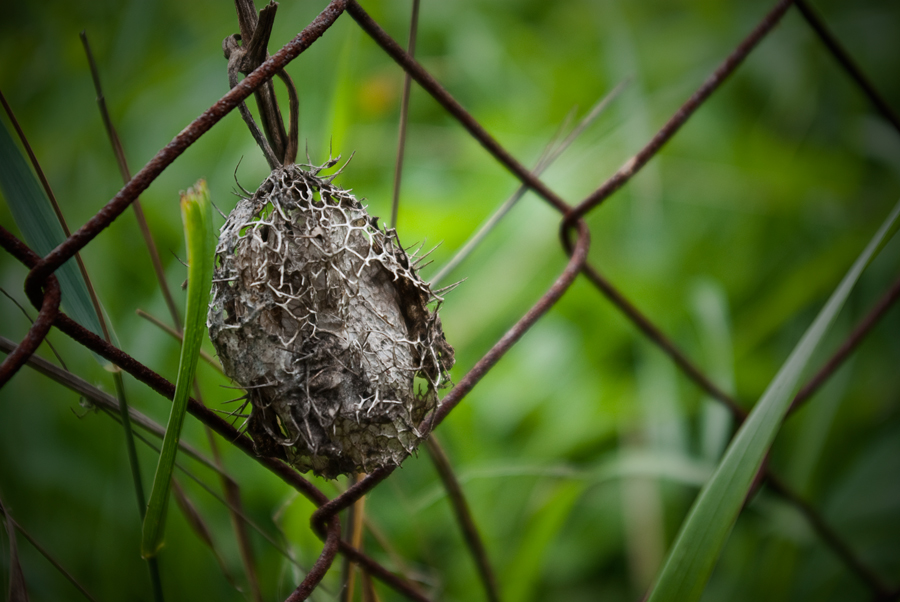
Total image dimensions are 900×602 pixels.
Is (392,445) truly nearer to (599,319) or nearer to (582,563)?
(582,563)

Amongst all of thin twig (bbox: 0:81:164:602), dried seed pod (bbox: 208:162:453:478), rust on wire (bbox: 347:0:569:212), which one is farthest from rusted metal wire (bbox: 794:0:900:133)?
thin twig (bbox: 0:81:164:602)

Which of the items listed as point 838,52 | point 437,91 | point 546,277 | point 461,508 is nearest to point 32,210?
point 437,91

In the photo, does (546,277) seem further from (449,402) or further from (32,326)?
(32,326)

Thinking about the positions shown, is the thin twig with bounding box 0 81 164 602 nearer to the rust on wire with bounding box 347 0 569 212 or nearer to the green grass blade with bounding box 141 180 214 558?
the green grass blade with bounding box 141 180 214 558

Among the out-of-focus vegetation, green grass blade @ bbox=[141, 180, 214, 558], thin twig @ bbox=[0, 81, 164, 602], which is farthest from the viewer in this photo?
the out-of-focus vegetation

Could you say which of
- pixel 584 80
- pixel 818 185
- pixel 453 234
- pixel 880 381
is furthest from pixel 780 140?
pixel 453 234
